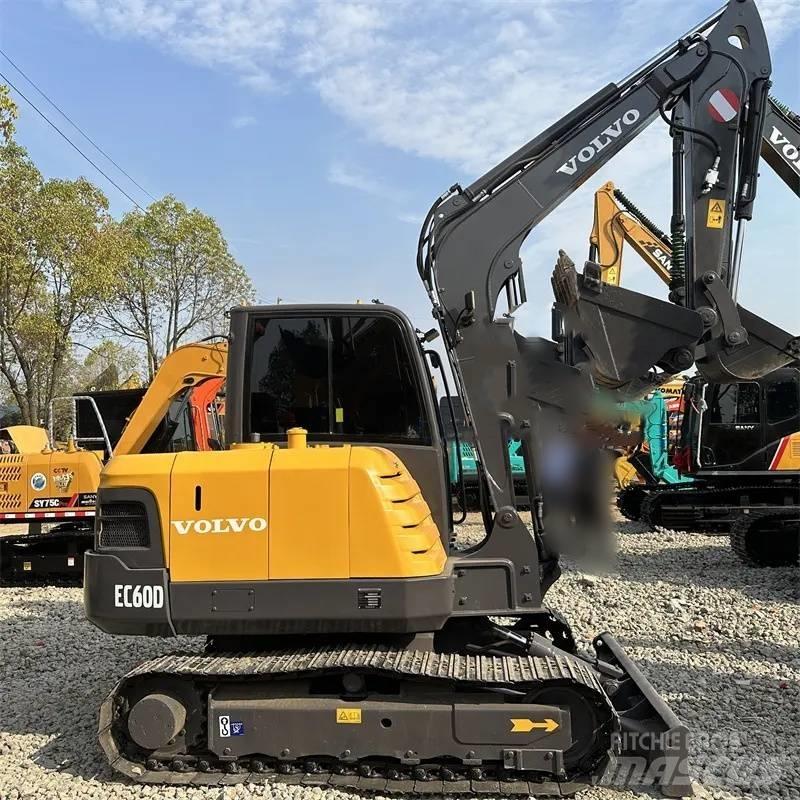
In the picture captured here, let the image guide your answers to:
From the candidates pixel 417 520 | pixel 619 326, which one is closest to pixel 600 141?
pixel 619 326

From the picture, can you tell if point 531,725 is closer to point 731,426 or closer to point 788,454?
point 788,454

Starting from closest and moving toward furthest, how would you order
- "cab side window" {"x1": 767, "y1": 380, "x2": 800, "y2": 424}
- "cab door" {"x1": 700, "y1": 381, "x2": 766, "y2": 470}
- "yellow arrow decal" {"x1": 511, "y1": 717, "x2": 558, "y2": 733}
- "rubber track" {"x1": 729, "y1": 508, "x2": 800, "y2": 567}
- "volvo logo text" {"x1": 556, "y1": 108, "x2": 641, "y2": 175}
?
"yellow arrow decal" {"x1": 511, "y1": 717, "x2": 558, "y2": 733}
"volvo logo text" {"x1": 556, "y1": 108, "x2": 641, "y2": 175}
"rubber track" {"x1": 729, "y1": 508, "x2": 800, "y2": 567}
"cab side window" {"x1": 767, "y1": 380, "x2": 800, "y2": 424}
"cab door" {"x1": 700, "y1": 381, "x2": 766, "y2": 470}

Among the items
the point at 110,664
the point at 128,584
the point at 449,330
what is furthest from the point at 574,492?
the point at 110,664

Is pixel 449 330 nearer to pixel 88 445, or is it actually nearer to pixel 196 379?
pixel 196 379

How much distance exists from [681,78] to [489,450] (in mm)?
2603

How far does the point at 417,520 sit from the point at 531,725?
115cm

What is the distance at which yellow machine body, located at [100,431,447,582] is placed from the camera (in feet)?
12.2

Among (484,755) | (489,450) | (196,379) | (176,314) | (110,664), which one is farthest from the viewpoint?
(176,314)

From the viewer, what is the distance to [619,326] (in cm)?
449

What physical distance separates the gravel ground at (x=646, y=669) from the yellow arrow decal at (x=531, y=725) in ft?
1.33

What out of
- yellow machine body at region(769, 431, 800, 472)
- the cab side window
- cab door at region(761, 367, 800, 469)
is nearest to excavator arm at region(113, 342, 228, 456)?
yellow machine body at region(769, 431, 800, 472)

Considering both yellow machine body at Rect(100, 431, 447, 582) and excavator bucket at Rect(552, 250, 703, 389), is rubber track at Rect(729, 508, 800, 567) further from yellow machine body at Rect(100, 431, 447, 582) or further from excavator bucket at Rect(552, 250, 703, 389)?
yellow machine body at Rect(100, 431, 447, 582)

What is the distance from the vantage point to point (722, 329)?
4.56 meters

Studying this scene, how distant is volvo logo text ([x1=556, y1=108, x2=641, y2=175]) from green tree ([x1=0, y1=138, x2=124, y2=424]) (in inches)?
756
